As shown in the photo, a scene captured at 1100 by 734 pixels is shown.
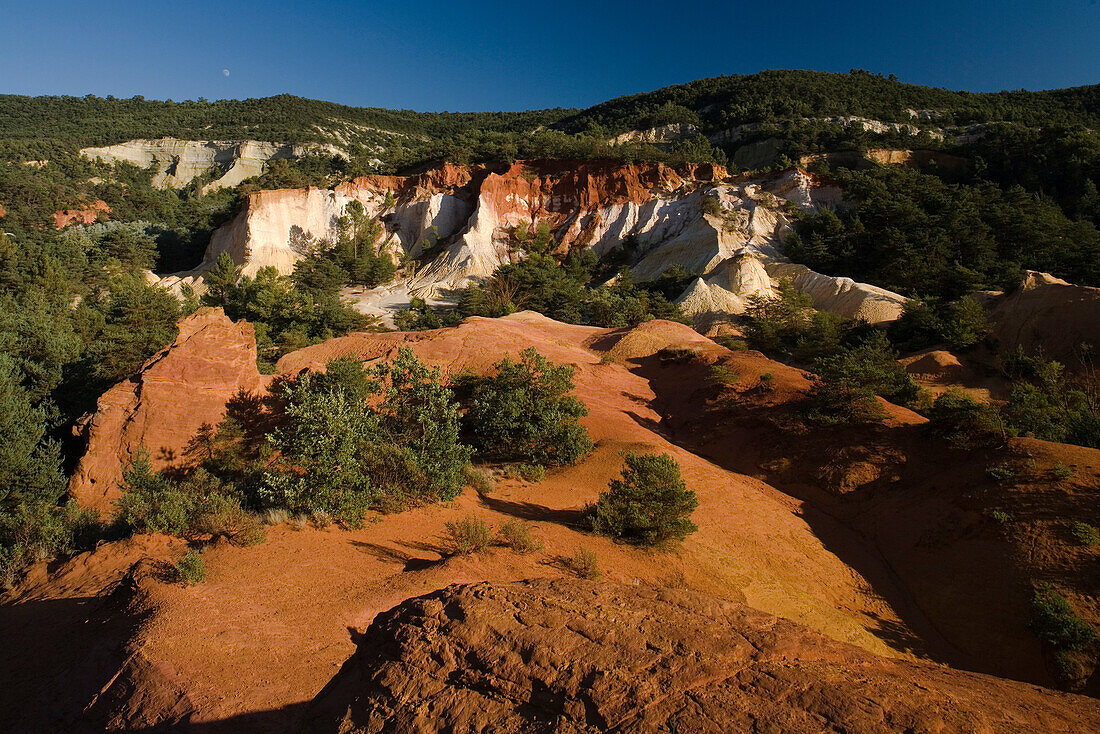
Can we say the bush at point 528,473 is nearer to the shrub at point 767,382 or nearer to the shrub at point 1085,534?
the shrub at point 767,382

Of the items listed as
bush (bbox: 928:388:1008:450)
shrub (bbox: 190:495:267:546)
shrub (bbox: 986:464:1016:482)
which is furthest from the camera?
bush (bbox: 928:388:1008:450)

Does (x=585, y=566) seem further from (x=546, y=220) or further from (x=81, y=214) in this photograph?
(x=81, y=214)

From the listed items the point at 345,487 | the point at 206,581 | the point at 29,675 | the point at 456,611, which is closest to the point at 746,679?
the point at 456,611

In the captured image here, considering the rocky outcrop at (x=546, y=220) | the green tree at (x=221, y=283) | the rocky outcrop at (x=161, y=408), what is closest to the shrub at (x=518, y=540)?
the rocky outcrop at (x=161, y=408)

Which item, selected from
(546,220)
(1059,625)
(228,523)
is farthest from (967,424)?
(546,220)

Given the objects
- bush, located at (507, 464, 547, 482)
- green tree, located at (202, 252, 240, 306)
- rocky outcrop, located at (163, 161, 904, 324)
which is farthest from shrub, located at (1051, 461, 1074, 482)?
green tree, located at (202, 252, 240, 306)

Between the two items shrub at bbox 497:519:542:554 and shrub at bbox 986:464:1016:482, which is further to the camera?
shrub at bbox 986:464:1016:482

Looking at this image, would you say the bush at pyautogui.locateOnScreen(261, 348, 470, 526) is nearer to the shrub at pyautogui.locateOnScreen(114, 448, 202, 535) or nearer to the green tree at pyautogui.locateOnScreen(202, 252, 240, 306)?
the shrub at pyautogui.locateOnScreen(114, 448, 202, 535)

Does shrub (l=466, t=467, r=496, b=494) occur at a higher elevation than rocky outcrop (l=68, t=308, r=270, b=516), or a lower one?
lower
